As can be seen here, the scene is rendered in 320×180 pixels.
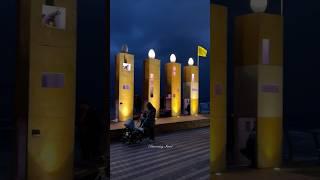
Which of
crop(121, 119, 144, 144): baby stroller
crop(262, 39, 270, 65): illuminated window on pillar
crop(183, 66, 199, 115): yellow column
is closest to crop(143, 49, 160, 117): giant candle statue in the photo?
crop(183, 66, 199, 115): yellow column

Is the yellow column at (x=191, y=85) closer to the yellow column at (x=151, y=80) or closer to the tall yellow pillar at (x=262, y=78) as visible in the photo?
the yellow column at (x=151, y=80)

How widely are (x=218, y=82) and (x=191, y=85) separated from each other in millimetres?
12677

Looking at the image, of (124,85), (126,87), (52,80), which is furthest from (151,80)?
(52,80)

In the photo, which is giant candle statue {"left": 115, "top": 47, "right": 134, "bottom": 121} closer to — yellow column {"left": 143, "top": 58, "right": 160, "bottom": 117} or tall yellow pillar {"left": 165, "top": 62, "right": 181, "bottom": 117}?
yellow column {"left": 143, "top": 58, "right": 160, "bottom": 117}

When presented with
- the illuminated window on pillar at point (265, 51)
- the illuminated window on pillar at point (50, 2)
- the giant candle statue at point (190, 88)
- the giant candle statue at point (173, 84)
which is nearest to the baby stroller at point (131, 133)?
the illuminated window on pillar at point (265, 51)

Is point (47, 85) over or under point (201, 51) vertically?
under

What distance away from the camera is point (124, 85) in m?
14.2

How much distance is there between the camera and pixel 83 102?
494cm

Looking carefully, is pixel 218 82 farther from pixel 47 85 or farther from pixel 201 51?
pixel 201 51

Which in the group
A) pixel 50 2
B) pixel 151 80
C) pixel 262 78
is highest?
pixel 50 2

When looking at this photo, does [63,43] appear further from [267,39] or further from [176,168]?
[267,39]

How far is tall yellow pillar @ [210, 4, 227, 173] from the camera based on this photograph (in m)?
6.53

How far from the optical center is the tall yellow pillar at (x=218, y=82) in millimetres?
6527
